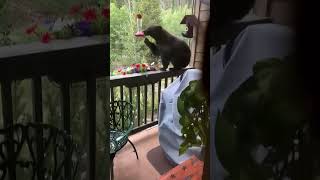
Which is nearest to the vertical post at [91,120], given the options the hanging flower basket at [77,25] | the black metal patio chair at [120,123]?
the hanging flower basket at [77,25]

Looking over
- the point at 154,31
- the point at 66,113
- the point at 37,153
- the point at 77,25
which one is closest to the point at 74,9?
the point at 77,25

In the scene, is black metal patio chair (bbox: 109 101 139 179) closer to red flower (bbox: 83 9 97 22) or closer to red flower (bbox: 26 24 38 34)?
red flower (bbox: 83 9 97 22)

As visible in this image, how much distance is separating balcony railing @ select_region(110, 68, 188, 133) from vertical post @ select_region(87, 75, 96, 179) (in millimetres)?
423

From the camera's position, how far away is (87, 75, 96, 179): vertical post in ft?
3.76

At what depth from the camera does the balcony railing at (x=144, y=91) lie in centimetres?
173

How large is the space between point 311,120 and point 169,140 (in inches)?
45.0

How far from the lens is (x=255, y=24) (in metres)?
0.76

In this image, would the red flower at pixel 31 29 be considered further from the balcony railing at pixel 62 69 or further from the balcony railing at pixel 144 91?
the balcony railing at pixel 144 91

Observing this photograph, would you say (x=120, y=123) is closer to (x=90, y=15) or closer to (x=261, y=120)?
(x=90, y=15)

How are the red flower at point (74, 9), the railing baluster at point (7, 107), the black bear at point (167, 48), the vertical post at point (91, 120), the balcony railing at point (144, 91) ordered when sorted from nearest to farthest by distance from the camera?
the railing baluster at point (7, 107) < the red flower at point (74, 9) < the vertical post at point (91, 120) < the black bear at point (167, 48) < the balcony railing at point (144, 91)

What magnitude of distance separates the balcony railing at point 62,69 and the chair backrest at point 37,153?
3cm

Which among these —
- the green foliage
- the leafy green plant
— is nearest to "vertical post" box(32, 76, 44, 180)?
the leafy green plant

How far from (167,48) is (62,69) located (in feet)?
2.39

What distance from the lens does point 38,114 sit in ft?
3.39
